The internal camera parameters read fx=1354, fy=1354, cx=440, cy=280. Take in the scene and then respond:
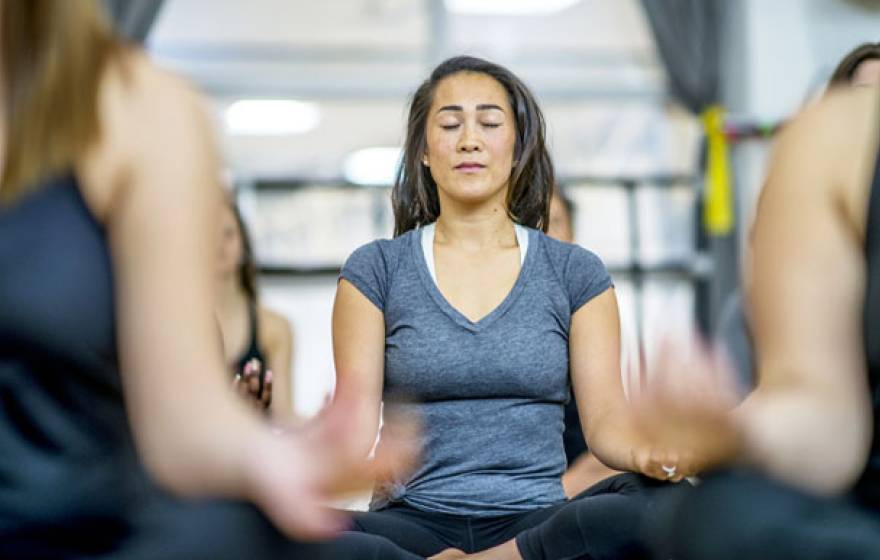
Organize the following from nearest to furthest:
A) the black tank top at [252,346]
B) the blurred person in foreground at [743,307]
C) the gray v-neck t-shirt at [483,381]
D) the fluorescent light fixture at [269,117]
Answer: the gray v-neck t-shirt at [483,381] → the blurred person in foreground at [743,307] → the black tank top at [252,346] → the fluorescent light fixture at [269,117]

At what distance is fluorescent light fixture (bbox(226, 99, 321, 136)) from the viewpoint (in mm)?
5219

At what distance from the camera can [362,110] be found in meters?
5.33

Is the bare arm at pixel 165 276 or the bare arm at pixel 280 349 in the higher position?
the bare arm at pixel 165 276

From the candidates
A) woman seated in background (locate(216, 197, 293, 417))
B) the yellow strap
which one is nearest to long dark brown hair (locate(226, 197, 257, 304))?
woman seated in background (locate(216, 197, 293, 417))

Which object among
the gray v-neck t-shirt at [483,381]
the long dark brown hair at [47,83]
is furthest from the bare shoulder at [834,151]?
the gray v-neck t-shirt at [483,381]

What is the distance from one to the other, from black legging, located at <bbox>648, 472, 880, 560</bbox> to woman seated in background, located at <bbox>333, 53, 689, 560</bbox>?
1094mm

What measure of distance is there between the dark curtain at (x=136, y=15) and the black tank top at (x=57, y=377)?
4.23 m

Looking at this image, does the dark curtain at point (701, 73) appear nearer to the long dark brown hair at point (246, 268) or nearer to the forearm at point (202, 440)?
the long dark brown hair at point (246, 268)

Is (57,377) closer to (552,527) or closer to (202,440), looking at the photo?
(202,440)

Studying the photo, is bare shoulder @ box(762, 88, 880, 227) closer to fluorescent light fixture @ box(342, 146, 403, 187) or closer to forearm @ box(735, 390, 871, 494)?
forearm @ box(735, 390, 871, 494)

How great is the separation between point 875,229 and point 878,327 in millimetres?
65

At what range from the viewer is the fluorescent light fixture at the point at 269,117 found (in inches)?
205

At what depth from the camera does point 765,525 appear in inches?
29.9

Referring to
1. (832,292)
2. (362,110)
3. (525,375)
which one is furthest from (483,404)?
(362,110)
